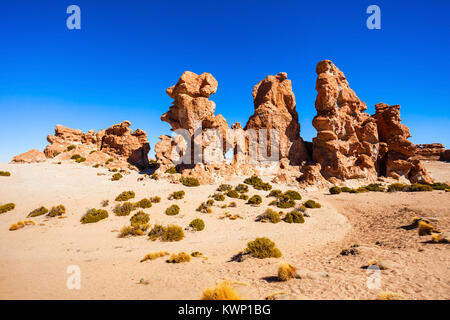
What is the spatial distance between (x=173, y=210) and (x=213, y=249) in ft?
19.6

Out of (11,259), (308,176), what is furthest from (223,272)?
(308,176)

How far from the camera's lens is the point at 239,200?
18.2 metres

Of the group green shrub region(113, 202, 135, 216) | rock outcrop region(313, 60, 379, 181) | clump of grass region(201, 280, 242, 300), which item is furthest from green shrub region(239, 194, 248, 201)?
rock outcrop region(313, 60, 379, 181)

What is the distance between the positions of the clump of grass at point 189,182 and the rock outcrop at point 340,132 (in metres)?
17.3

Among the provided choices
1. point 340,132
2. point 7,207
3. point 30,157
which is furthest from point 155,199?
point 340,132

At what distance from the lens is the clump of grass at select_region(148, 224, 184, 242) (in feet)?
36.3

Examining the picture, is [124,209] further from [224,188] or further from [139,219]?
[224,188]

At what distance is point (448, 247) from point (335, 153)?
806 inches

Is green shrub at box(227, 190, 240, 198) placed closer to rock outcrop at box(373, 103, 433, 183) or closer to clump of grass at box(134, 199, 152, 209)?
clump of grass at box(134, 199, 152, 209)

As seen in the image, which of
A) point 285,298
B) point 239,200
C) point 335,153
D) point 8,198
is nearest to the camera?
point 285,298

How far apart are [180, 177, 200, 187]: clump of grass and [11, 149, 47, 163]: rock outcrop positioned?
22.3 meters

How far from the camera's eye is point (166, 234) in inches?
439

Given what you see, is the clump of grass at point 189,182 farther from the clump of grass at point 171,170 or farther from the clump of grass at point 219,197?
the clump of grass at point 219,197

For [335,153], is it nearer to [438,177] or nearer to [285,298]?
[438,177]
